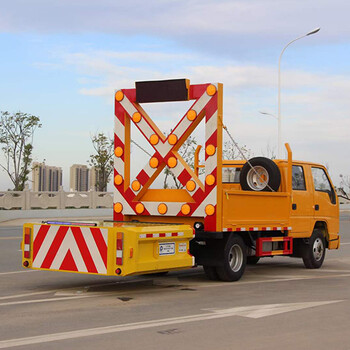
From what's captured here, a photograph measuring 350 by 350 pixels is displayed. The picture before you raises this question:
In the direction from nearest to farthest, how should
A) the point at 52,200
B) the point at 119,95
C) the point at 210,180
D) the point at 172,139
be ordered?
the point at 210,180 → the point at 172,139 → the point at 119,95 → the point at 52,200

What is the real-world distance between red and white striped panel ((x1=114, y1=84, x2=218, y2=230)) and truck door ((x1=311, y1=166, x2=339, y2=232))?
12.0 feet

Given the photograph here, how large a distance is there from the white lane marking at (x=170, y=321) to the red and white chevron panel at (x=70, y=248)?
210 cm

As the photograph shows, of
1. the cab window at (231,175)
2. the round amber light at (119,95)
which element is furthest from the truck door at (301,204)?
the round amber light at (119,95)

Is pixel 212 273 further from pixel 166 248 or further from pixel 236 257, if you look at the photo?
pixel 166 248

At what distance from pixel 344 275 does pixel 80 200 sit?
101ft

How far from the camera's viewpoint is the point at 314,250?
13992 millimetres

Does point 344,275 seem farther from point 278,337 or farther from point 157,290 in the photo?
point 278,337

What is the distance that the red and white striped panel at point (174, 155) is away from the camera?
11055 millimetres

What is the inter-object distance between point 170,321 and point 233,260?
393 cm

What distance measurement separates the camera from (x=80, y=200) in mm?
42250

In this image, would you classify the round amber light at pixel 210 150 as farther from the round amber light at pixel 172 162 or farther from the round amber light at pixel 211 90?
the round amber light at pixel 211 90

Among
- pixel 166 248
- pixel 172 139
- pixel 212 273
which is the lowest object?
pixel 212 273

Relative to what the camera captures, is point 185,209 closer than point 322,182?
Yes

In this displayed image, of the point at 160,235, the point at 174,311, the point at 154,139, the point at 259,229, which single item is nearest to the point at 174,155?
the point at 154,139
